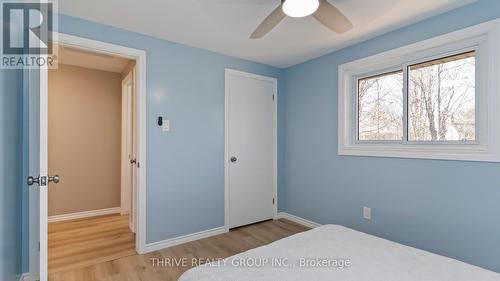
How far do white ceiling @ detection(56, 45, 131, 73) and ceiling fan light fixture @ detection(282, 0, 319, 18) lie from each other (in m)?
2.45

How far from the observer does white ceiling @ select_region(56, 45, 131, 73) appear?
3.16m

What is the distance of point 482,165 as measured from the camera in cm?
190

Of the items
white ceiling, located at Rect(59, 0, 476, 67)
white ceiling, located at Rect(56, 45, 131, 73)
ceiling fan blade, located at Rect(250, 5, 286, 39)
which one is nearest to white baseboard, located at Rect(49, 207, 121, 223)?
white ceiling, located at Rect(56, 45, 131, 73)

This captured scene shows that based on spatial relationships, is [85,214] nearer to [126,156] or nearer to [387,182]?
[126,156]

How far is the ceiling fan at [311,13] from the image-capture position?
1546mm

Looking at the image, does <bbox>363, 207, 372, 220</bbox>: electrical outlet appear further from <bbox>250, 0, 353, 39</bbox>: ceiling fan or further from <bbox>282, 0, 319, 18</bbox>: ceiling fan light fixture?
<bbox>282, 0, 319, 18</bbox>: ceiling fan light fixture

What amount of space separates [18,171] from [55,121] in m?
1.99

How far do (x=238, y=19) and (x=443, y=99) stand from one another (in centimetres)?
199

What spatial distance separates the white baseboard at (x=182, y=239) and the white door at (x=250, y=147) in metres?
0.23

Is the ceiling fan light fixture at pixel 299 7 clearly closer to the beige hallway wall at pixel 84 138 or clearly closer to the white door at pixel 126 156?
the white door at pixel 126 156

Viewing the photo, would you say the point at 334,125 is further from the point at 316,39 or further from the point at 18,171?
the point at 18,171

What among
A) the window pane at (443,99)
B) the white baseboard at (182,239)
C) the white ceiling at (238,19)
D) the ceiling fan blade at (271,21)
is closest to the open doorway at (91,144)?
the white baseboard at (182,239)

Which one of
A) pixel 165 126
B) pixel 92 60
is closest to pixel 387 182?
pixel 165 126

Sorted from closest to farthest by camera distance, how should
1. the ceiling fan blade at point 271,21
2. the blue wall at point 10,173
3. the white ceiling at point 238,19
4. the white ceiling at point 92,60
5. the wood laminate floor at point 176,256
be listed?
the blue wall at point 10,173, the ceiling fan blade at point 271,21, the white ceiling at point 238,19, the wood laminate floor at point 176,256, the white ceiling at point 92,60
